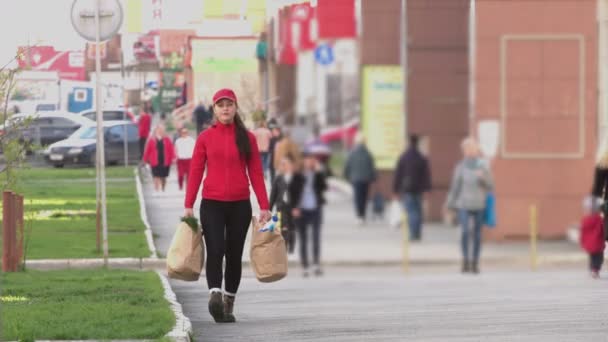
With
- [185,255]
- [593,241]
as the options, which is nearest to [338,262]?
[593,241]

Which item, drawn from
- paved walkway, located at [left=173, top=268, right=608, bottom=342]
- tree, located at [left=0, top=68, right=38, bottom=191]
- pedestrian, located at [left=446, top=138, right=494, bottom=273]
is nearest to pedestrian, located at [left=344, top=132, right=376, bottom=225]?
pedestrian, located at [left=446, top=138, right=494, bottom=273]

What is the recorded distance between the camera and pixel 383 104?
36.0 meters

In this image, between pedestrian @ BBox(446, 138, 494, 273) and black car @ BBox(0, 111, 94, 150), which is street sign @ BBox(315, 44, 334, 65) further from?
black car @ BBox(0, 111, 94, 150)

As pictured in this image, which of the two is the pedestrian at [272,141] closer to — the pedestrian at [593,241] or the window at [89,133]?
the window at [89,133]

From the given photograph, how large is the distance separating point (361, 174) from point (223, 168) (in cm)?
2091

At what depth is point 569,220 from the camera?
97.6 ft

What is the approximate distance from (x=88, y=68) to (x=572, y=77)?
38.4 feet

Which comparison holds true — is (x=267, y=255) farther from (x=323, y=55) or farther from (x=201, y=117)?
(x=323, y=55)

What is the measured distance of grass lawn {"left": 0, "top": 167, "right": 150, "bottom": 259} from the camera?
19.8 metres

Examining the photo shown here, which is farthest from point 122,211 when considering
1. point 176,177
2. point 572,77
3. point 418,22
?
point 418,22

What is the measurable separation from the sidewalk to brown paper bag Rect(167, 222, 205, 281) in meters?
7.13

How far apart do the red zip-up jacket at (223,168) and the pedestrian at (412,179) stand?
1558 cm

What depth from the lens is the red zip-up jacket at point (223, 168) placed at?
1212 centimetres

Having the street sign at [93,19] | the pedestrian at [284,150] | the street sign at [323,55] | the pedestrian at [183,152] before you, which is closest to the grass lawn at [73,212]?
the pedestrian at [183,152]
